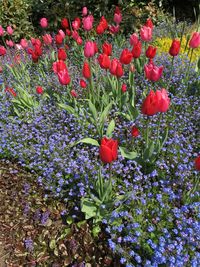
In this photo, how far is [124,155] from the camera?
277 centimetres

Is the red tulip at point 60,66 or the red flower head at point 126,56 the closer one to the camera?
the red flower head at point 126,56

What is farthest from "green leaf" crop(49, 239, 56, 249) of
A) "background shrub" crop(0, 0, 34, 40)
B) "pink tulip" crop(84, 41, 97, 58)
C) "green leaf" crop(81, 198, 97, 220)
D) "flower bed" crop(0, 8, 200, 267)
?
"background shrub" crop(0, 0, 34, 40)

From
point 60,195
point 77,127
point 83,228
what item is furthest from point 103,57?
point 83,228

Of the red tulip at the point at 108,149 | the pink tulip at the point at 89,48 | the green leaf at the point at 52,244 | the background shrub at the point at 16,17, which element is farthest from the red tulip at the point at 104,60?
the background shrub at the point at 16,17

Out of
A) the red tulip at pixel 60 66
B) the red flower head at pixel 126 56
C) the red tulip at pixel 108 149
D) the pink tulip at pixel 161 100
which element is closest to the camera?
the red tulip at pixel 108 149

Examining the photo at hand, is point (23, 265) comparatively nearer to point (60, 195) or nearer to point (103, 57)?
point (60, 195)

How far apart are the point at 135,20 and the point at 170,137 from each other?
4821mm

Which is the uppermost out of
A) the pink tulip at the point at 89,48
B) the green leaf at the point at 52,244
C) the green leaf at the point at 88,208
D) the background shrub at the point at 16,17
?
the pink tulip at the point at 89,48

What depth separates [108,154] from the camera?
199cm

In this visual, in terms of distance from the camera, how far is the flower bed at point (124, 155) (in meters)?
2.31

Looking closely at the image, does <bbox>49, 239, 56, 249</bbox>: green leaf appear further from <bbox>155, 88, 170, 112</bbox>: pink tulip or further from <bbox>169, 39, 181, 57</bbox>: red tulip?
<bbox>169, 39, 181, 57</bbox>: red tulip

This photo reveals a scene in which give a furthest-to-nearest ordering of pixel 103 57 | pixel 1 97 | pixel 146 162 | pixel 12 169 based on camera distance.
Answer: pixel 1 97, pixel 12 169, pixel 103 57, pixel 146 162

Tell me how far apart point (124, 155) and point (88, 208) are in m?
0.58

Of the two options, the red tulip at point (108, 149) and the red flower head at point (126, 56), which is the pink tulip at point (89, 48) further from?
the red tulip at point (108, 149)
